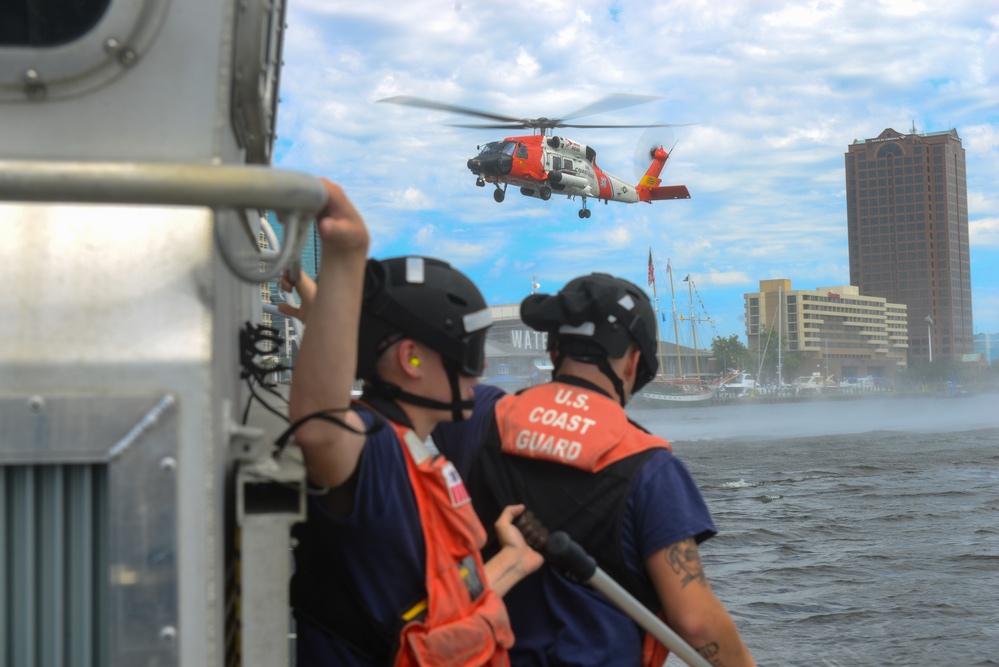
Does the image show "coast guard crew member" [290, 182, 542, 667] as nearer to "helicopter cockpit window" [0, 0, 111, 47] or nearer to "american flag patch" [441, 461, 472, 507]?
"american flag patch" [441, 461, 472, 507]

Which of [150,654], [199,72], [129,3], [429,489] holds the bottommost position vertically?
[150,654]

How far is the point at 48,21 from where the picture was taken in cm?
192

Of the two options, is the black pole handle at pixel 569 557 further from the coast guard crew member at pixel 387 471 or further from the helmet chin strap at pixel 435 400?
the helmet chin strap at pixel 435 400

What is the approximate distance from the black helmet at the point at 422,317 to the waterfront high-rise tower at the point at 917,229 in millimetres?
189253

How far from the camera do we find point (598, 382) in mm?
3303

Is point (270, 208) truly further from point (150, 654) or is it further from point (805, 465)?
point (805, 465)

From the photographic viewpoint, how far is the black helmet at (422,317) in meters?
2.45

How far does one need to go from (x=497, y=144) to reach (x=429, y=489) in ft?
122

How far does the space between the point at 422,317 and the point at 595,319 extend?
92 centimetres

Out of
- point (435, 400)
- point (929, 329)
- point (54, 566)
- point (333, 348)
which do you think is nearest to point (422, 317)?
point (435, 400)

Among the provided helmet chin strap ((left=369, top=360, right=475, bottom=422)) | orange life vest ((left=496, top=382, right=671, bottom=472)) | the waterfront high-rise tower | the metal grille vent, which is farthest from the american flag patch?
the waterfront high-rise tower

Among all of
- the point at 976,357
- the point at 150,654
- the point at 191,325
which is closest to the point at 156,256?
the point at 191,325

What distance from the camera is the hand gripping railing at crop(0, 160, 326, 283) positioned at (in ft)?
4.90

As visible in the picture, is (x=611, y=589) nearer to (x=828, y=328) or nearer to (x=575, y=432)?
(x=575, y=432)
